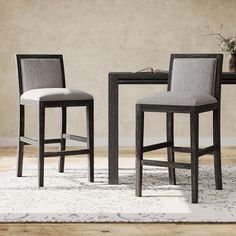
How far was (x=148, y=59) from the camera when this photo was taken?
18.1 ft

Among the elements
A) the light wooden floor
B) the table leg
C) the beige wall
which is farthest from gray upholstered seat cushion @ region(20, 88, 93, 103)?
the beige wall

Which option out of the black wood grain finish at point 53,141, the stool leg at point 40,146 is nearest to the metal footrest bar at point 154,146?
the black wood grain finish at point 53,141

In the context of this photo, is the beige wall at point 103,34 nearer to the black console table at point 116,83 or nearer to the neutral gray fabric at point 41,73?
the neutral gray fabric at point 41,73

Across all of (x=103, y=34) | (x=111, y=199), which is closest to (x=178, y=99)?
(x=111, y=199)

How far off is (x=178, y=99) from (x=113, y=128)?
2.00 feet

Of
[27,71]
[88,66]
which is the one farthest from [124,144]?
[27,71]

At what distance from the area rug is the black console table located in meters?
0.15

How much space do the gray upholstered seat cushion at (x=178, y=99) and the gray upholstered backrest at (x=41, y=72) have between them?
984 mm

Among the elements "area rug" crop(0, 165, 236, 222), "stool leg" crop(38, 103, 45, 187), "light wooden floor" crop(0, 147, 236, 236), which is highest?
"stool leg" crop(38, 103, 45, 187)

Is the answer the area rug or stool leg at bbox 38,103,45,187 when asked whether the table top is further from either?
the area rug

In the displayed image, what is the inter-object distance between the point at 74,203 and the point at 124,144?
8.26 ft

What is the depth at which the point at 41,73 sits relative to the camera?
159 inches

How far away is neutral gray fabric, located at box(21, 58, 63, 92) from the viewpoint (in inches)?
156

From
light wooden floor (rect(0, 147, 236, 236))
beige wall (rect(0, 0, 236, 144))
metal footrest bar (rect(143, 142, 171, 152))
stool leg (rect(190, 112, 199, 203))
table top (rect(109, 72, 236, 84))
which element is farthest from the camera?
beige wall (rect(0, 0, 236, 144))
